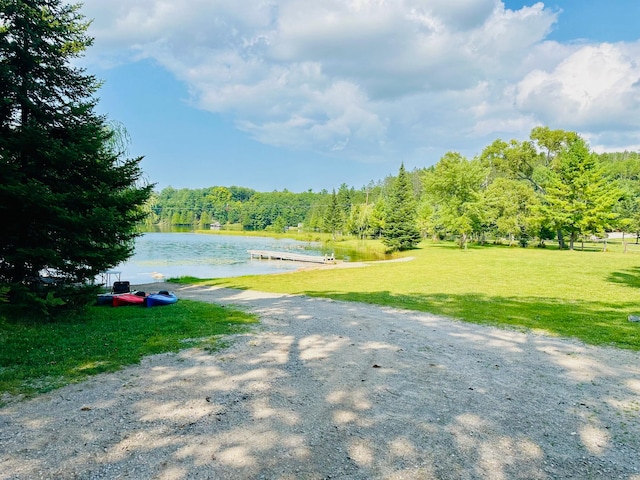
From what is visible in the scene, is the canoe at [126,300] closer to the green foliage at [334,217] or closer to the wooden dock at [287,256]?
the wooden dock at [287,256]

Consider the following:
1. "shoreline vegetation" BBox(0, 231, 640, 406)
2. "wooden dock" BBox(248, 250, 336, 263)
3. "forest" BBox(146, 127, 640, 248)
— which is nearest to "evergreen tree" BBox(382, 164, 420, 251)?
"forest" BBox(146, 127, 640, 248)

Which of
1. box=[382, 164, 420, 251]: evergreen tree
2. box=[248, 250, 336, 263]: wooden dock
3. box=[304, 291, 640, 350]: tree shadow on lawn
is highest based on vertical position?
box=[382, 164, 420, 251]: evergreen tree

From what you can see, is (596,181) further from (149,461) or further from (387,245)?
(149,461)

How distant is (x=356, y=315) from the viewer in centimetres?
1023

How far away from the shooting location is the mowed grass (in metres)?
9.27

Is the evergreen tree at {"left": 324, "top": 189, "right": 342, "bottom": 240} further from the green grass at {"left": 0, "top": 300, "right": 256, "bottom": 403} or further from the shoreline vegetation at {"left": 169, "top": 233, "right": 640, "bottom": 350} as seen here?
the green grass at {"left": 0, "top": 300, "right": 256, "bottom": 403}

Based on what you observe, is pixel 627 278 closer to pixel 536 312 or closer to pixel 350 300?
pixel 536 312

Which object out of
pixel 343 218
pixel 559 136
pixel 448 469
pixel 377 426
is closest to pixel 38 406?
pixel 377 426

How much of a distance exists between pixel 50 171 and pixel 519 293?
15244 mm

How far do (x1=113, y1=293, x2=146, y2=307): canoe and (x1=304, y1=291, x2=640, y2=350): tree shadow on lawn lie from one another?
5930mm

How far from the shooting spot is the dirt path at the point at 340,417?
330cm

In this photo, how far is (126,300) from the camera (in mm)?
11492

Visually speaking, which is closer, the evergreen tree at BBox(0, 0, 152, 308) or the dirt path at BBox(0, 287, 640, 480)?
the dirt path at BBox(0, 287, 640, 480)

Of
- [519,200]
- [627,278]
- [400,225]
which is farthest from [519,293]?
[519,200]
